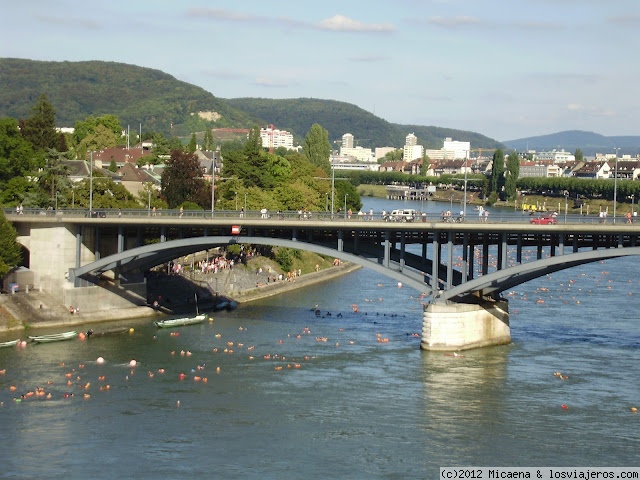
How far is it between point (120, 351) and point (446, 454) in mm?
28736

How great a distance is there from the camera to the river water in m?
47.4

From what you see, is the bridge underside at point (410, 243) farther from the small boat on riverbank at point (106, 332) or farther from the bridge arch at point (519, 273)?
the small boat on riverbank at point (106, 332)

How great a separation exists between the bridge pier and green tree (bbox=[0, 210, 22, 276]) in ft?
96.5

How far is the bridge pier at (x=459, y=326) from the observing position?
69938mm

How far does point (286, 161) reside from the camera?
162 metres

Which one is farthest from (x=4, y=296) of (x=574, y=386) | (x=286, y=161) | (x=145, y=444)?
(x=286, y=161)

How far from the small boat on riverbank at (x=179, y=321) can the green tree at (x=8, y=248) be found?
429 inches

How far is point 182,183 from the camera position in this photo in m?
115

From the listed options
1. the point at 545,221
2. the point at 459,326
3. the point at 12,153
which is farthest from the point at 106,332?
the point at 545,221

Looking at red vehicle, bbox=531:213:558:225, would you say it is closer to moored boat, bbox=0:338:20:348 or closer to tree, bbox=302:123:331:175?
moored boat, bbox=0:338:20:348

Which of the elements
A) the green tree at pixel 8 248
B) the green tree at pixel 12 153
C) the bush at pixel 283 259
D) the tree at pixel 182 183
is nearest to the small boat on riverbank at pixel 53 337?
the green tree at pixel 8 248

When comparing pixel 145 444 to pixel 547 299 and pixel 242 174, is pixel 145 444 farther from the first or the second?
pixel 242 174

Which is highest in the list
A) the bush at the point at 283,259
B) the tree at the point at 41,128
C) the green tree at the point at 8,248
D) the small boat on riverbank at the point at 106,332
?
the tree at the point at 41,128

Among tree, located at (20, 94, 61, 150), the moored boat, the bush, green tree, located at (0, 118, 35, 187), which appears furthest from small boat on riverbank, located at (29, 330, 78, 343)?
tree, located at (20, 94, 61, 150)
